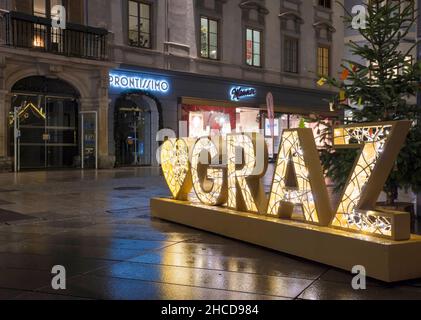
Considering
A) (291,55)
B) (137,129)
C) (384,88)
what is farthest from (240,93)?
(384,88)

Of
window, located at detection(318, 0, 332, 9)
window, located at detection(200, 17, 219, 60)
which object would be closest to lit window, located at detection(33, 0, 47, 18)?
window, located at detection(200, 17, 219, 60)

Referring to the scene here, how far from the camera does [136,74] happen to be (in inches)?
940

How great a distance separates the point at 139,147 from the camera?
25406 mm

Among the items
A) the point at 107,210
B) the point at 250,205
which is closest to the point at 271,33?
the point at 107,210

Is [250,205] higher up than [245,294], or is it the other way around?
[250,205]

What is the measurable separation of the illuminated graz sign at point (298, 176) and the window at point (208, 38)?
18.7 m

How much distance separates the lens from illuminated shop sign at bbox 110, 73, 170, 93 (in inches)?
915

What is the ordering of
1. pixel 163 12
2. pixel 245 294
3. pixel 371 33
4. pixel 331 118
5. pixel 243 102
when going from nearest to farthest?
1. pixel 245 294
2. pixel 371 33
3. pixel 331 118
4. pixel 163 12
5. pixel 243 102

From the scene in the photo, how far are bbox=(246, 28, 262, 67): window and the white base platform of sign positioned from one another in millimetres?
22182

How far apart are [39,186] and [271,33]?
759 inches

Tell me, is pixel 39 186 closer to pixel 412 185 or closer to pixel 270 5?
pixel 412 185

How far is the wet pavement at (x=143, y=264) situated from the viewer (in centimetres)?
479

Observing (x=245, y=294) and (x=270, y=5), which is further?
(x=270, y=5)

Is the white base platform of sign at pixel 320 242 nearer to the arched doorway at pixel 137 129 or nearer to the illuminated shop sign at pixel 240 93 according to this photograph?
the arched doorway at pixel 137 129
